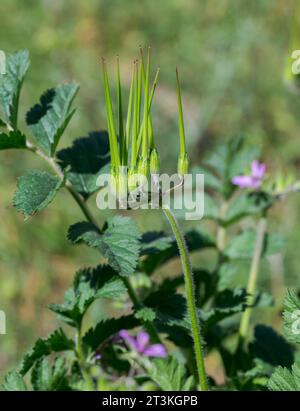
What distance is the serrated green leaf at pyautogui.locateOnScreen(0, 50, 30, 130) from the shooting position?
1.51 meters

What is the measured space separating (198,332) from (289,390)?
0.61 ft

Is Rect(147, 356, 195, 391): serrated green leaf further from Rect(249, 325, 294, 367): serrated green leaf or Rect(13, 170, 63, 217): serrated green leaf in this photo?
Rect(13, 170, 63, 217): serrated green leaf

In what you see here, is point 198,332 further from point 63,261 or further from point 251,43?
point 251,43

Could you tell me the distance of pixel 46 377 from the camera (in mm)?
1469

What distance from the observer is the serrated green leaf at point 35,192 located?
1285 millimetres

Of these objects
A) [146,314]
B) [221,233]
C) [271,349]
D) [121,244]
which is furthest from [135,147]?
[221,233]

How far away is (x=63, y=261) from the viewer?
12.1 feet

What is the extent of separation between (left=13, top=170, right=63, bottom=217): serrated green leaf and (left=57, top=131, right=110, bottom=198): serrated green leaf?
12 cm

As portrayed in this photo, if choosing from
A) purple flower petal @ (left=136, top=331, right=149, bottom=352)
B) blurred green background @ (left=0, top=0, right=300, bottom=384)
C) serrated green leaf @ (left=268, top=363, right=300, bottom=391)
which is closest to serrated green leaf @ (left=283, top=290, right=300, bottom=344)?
serrated green leaf @ (left=268, top=363, right=300, bottom=391)

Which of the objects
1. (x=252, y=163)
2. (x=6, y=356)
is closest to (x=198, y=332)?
(x=252, y=163)

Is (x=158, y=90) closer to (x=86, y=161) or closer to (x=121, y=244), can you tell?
(x=86, y=161)

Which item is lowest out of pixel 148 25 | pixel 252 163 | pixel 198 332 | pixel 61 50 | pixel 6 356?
pixel 6 356

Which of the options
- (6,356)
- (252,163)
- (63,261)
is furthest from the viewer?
(63,261)

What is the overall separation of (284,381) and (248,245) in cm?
71
